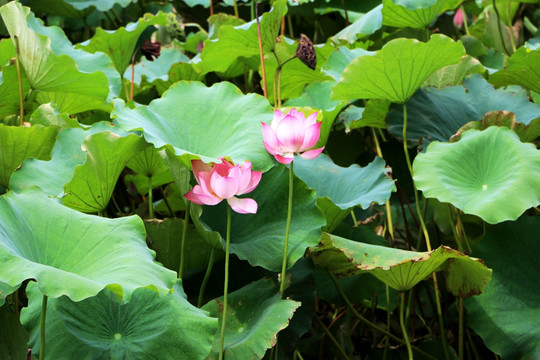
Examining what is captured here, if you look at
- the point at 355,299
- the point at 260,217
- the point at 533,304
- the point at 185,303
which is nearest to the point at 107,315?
the point at 185,303

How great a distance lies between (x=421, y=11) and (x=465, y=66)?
18 centimetres

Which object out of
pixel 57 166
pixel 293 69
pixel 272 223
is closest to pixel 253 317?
pixel 272 223

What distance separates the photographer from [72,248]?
824 mm

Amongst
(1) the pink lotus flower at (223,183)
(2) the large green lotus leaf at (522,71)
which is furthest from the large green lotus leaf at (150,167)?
(2) the large green lotus leaf at (522,71)

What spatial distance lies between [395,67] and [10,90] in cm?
75

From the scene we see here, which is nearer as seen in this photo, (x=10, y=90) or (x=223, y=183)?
(x=223, y=183)

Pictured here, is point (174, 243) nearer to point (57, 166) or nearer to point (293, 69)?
point (57, 166)

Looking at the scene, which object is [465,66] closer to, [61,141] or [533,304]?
[533,304]

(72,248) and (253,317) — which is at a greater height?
(72,248)

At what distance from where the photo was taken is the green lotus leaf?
1.21 meters

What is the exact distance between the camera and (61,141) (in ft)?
3.63

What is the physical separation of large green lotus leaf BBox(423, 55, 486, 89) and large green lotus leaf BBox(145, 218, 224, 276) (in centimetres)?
64

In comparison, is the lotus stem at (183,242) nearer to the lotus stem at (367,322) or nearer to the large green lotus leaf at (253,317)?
the large green lotus leaf at (253,317)

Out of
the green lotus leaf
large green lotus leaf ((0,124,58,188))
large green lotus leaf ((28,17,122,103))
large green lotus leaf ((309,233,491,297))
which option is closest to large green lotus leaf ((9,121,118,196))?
large green lotus leaf ((0,124,58,188))
